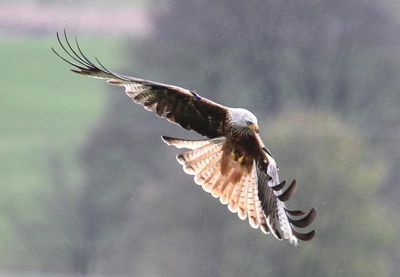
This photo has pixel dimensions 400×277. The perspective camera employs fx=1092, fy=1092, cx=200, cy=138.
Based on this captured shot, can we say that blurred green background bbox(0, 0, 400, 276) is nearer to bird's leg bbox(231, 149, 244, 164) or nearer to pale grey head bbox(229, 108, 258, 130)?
bird's leg bbox(231, 149, 244, 164)

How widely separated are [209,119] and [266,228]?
47 centimetres

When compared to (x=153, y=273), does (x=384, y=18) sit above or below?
above

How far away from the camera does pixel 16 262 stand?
9.73 m

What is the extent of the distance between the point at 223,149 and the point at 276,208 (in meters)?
0.38

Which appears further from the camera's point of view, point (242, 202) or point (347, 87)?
point (347, 87)

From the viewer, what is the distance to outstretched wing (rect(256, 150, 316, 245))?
3.68 meters

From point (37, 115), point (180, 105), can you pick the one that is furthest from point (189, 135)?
point (180, 105)

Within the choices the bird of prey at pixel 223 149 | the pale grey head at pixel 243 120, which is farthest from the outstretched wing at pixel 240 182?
the pale grey head at pixel 243 120

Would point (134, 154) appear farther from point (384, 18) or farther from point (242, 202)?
point (242, 202)

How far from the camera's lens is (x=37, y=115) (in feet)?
34.3

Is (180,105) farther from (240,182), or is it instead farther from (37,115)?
(37,115)

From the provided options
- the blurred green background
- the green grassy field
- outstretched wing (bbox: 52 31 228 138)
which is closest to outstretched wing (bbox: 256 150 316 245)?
outstretched wing (bbox: 52 31 228 138)

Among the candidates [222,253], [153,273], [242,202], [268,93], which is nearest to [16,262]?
[153,273]

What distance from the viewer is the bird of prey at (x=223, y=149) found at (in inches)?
155
